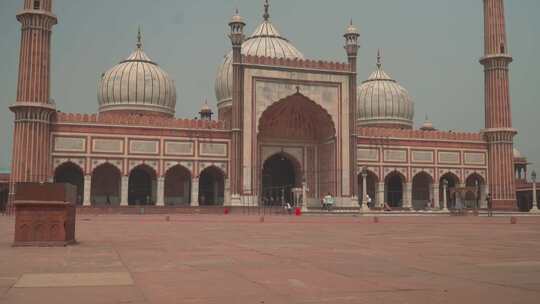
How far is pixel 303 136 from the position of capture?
117 ft

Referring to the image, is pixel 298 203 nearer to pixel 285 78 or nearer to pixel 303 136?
pixel 303 136

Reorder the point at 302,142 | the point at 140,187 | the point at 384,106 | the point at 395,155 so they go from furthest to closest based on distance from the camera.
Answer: the point at 384,106, the point at 395,155, the point at 302,142, the point at 140,187

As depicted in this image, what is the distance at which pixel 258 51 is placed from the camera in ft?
124

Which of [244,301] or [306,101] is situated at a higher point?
[306,101]

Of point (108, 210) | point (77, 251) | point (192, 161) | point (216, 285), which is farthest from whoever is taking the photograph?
point (192, 161)

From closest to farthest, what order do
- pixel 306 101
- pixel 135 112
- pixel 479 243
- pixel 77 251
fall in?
pixel 77 251 → pixel 479 243 → pixel 306 101 → pixel 135 112

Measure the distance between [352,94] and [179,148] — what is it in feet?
32.8

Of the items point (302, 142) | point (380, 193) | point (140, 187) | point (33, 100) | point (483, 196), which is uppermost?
point (33, 100)

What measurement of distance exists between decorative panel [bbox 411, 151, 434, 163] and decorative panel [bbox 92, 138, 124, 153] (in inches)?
665

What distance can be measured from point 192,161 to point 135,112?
6.56 meters

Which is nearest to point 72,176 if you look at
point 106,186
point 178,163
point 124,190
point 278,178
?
point 106,186

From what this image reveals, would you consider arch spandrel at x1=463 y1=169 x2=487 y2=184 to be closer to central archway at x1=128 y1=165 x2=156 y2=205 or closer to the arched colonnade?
the arched colonnade

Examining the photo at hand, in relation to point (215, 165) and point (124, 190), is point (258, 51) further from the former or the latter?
point (124, 190)

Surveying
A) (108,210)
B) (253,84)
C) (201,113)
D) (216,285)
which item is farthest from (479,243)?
(201,113)
